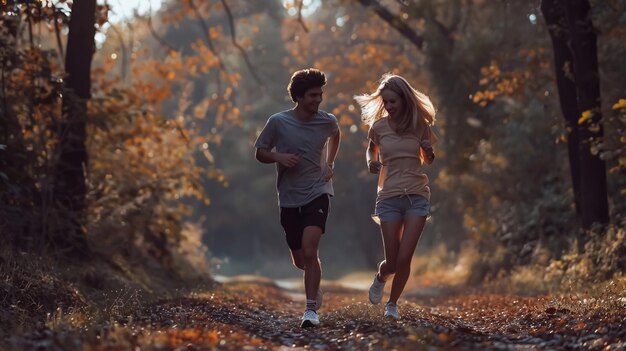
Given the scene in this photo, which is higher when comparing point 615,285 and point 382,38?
point 382,38

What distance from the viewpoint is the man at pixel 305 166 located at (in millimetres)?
8922

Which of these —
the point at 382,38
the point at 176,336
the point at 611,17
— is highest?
the point at 382,38

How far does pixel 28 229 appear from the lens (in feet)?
40.6

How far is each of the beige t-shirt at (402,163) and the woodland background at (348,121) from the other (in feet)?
8.61

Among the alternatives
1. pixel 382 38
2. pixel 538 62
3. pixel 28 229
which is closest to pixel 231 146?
pixel 382 38

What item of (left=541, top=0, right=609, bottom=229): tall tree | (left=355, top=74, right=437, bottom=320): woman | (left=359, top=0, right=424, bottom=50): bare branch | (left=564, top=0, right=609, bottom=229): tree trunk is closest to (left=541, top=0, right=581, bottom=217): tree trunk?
(left=541, top=0, right=609, bottom=229): tall tree

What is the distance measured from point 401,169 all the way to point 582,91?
17.3 ft

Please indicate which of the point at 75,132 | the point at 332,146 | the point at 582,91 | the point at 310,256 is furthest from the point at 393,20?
the point at 310,256

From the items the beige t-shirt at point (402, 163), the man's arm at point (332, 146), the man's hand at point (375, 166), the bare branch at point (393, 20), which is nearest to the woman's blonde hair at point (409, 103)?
the beige t-shirt at point (402, 163)

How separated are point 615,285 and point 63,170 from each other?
7.38m

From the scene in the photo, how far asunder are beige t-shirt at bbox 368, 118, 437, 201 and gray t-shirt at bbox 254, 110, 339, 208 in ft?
1.88

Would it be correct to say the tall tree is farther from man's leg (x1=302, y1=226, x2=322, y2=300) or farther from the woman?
man's leg (x1=302, y1=226, x2=322, y2=300)

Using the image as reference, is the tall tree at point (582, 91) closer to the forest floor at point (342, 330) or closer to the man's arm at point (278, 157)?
the forest floor at point (342, 330)

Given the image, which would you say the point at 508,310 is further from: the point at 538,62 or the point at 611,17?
the point at 538,62
